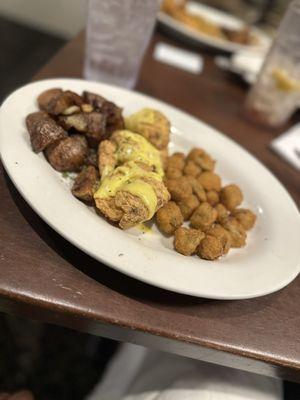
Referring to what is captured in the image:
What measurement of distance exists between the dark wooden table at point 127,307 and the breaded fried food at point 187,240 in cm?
8

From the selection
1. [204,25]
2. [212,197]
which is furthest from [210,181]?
[204,25]

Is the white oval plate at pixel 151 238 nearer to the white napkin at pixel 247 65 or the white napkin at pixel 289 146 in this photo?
the white napkin at pixel 289 146

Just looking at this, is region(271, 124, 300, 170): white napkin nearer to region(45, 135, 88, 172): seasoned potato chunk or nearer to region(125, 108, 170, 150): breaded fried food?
region(125, 108, 170, 150): breaded fried food

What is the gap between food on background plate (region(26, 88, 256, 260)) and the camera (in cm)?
63

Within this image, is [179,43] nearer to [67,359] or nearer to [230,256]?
[230,256]

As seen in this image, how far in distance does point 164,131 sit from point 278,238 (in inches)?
12.0

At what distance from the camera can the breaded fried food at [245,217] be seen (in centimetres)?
74

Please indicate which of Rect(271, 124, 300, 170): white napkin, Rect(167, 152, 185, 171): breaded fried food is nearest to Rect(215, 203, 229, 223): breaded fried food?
Rect(167, 152, 185, 171): breaded fried food

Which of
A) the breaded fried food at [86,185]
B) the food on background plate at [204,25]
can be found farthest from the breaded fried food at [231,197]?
the food on background plate at [204,25]

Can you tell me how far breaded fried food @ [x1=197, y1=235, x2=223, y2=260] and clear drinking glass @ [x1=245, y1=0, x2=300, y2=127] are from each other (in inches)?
25.6

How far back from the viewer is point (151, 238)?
2.18ft

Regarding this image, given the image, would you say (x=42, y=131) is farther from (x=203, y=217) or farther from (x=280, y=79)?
(x=280, y=79)

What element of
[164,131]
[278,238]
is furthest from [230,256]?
[164,131]

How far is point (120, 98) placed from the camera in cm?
89
